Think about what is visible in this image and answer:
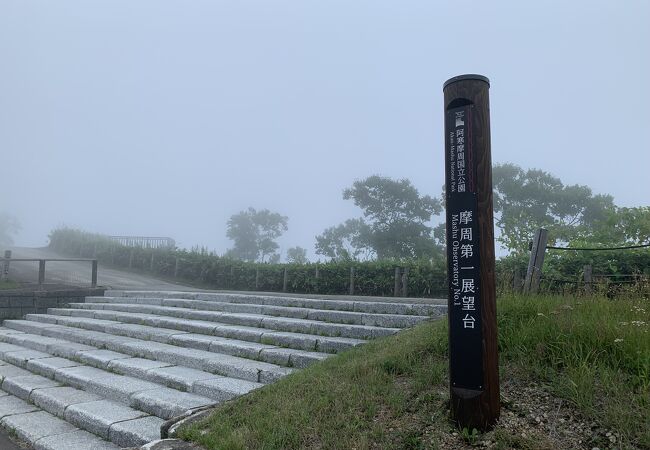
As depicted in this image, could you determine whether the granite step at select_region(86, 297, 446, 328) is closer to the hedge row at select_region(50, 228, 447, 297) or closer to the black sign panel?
the black sign panel

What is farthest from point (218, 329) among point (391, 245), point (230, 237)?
point (230, 237)

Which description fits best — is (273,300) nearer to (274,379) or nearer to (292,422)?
(274,379)

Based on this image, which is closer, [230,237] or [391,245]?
[391,245]

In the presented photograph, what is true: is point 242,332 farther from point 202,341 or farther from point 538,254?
point 538,254

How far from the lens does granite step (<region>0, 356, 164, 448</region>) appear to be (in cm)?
436

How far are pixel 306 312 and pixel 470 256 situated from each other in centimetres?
492

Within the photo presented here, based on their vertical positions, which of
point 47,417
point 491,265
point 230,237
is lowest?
point 47,417

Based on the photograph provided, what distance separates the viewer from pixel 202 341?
680 cm

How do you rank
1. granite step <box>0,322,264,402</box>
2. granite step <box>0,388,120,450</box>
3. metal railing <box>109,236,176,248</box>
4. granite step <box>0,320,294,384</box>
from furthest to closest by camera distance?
metal railing <box>109,236,176,248</box> → granite step <box>0,320,294,384</box> → granite step <box>0,322,264,402</box> → granite step <box>0,388,120,450</box>

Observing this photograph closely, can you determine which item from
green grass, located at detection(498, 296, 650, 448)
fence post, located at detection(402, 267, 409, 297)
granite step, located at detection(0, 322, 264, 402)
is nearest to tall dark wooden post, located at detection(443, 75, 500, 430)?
green grass, located at detection(498, 296, 650, 448)

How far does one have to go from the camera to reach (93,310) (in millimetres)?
10562

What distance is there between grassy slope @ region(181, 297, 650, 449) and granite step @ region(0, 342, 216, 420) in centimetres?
98

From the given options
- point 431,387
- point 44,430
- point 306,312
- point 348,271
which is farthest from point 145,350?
point 348,271

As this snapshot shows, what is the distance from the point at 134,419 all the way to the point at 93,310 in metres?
6.89
